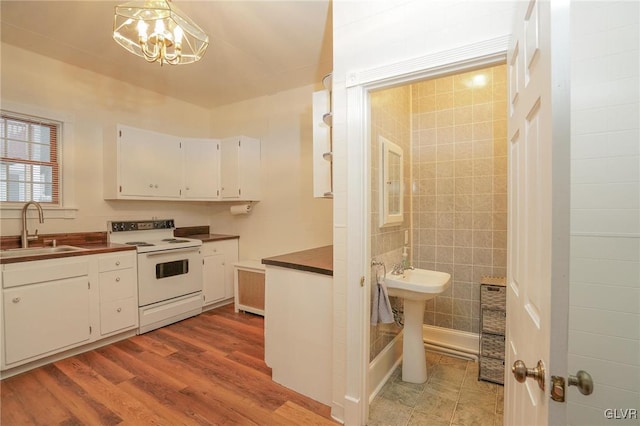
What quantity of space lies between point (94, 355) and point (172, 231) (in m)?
1.60

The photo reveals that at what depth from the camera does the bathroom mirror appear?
2.08 m

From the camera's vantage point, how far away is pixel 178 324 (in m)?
3.24

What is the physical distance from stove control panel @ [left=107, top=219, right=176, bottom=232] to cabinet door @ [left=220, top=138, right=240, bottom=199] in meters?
0.77

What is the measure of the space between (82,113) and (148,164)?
0.79 meters

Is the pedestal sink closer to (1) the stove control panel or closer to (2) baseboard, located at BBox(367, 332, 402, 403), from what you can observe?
(2) baseboard, located at BBox(367, 332, 402, 403)

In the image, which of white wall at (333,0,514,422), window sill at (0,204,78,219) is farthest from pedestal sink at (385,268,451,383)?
window sill at (0,204,78,219)

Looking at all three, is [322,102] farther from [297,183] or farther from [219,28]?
[297,183]

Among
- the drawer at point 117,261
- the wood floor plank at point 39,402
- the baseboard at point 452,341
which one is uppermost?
the drawer at point 117,261

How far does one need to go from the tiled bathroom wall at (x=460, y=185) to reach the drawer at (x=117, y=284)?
284cm

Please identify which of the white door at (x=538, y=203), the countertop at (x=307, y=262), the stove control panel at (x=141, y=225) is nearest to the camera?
the white door at (x=538, y=203)

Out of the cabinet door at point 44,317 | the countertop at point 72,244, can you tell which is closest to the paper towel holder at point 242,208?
the countertop at point 72,244

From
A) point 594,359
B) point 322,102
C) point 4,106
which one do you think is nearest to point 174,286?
point 4,106

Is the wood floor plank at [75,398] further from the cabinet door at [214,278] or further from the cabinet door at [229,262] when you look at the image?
the cabinet door at [229,262]

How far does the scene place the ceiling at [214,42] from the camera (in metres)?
2.15
